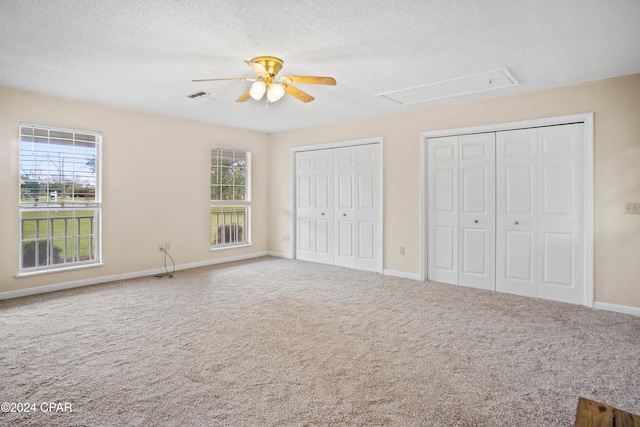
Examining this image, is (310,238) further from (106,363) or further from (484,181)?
(106,363)

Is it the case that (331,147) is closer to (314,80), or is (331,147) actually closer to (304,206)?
(304,206)

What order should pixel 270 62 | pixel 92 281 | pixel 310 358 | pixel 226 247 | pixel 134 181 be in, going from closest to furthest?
pixel 310 358
pixel 270 62
pixel 92 281
pixel 134 181
pixel 226 247

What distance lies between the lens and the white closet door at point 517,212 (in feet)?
14.0

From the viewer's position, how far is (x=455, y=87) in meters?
4.06

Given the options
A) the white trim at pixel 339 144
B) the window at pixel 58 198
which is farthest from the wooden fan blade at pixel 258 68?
the window at pixel 58 198

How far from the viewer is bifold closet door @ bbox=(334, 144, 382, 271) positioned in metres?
5.62

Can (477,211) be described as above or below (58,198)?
below

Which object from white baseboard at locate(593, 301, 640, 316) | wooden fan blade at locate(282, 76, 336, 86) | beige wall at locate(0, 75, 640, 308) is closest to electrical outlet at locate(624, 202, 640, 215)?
beige wall at locate(0, 75, 640, 308)

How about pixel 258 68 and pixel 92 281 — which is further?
pixel 92 281

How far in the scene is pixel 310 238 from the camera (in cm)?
650

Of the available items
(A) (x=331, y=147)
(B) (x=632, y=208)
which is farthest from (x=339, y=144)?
(B) (x=632, y=208)

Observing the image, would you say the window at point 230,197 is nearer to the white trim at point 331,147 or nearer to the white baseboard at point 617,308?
the white trim at point 331,147

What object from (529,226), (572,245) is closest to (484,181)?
(529,226)

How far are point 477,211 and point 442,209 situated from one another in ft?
1.51
